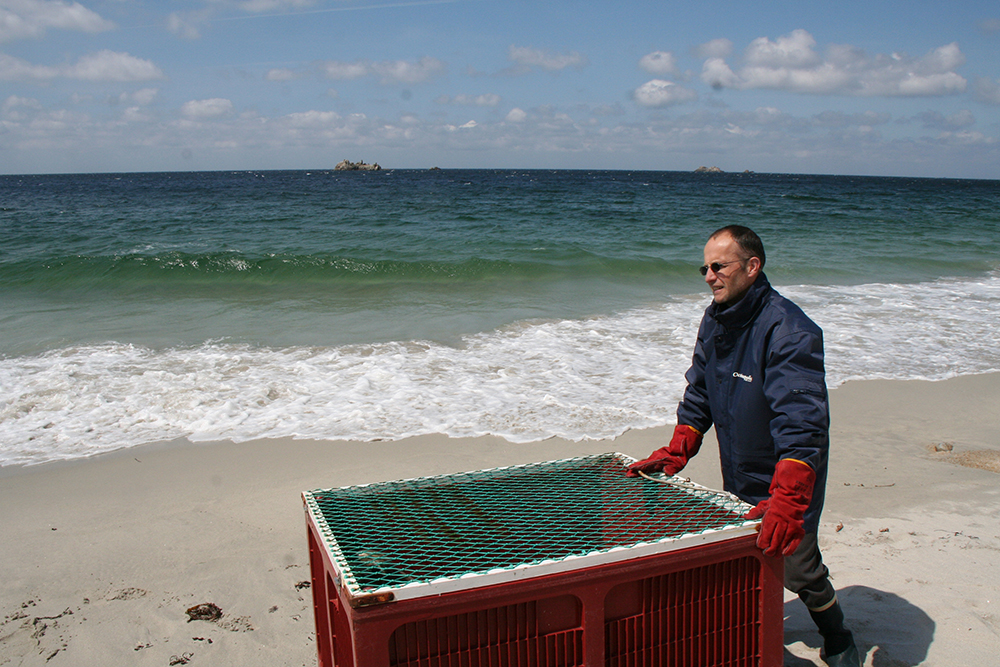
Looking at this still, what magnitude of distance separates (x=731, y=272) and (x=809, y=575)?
1.14m

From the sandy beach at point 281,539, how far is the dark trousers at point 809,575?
392 millimetres

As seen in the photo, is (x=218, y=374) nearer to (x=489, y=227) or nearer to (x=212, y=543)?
(x=212, y=543)

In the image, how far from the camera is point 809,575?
8.34 feet

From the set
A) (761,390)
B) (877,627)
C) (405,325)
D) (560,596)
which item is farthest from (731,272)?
(405,325)

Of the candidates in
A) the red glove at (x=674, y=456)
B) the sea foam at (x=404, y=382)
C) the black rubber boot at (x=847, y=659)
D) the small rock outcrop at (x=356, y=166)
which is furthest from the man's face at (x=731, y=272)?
the small rock outcrop at (x=356, y=166)

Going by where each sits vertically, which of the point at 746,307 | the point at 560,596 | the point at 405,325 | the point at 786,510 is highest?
the point at 746,307

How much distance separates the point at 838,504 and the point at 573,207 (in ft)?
94.1

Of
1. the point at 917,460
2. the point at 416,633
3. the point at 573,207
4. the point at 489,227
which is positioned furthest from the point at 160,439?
the point at 573,207

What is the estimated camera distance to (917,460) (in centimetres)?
487

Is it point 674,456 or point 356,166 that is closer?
point 674,456

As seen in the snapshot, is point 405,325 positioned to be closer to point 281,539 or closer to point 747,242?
point 281,539

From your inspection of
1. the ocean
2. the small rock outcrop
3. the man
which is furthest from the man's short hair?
the small rock outcrop

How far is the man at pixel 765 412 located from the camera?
7.27ft

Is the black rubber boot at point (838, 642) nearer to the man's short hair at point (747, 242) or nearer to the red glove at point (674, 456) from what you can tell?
the red glove at point (674, 456)
